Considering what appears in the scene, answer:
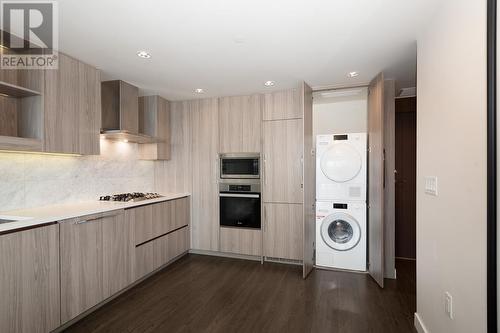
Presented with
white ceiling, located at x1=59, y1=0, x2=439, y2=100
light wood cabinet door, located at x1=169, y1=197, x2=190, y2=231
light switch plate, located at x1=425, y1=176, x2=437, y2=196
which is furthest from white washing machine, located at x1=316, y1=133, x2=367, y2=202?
light wood cabinet door, located at x1=169, y1=197, x2=190, y2=231

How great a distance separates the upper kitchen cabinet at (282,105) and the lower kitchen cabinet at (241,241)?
1645 mm

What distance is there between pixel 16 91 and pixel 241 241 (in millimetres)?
2859

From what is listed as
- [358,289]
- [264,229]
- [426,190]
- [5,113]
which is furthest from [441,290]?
[5,113]

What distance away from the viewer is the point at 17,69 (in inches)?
82.0

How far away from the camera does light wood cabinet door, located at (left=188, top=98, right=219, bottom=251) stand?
3.57 m

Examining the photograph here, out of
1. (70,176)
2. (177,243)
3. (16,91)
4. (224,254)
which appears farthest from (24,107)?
(224,254)

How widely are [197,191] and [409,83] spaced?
126 inches

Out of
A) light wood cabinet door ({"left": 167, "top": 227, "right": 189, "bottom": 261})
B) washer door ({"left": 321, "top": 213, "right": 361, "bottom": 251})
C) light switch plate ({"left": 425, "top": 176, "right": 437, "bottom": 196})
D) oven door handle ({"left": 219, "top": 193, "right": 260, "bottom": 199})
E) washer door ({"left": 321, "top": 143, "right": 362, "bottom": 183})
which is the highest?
washer door ({"left": 321, "top": 143, "right": 362, "bottom": 183})

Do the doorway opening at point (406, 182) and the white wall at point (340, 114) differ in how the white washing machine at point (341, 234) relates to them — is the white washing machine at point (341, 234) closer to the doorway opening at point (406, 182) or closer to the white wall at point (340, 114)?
the doorway opening at point (406, 182)

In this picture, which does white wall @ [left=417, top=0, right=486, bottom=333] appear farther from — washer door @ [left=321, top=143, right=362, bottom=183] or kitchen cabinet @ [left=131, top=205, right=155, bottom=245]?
kitchen cabinet @ [left=131, top=205, right=155, bottom=245]

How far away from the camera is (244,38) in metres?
1.94

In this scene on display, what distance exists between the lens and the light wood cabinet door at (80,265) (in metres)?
1.93

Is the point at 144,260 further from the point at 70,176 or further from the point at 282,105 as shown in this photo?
the point at 282,105

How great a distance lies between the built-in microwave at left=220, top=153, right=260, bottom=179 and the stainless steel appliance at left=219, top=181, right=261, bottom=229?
0.39 feet
